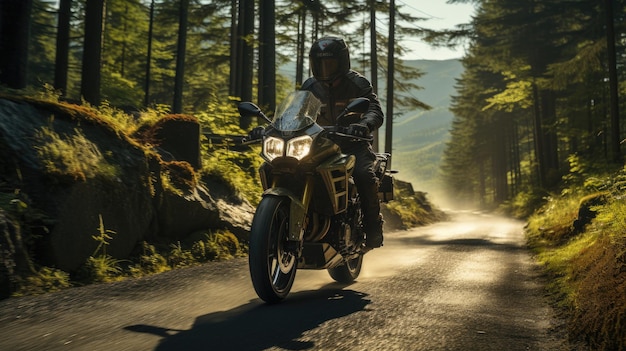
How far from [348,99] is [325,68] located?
0.48 meters

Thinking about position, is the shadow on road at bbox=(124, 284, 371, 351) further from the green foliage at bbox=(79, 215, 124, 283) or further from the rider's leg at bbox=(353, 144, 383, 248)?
the green foliage at bbox=(79, 215, 124, 283)

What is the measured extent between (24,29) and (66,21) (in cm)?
896

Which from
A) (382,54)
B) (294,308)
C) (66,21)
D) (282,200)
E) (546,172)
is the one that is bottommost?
(294,308)

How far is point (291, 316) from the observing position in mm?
4008

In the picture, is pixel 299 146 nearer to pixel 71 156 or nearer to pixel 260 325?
pixel 260 325

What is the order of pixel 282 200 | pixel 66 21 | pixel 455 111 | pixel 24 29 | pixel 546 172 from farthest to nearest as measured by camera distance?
pixel 455 111
pixel 546 172
pixel 66 21
pixel 24 29
pixel 282 200

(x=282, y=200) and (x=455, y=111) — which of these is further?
(x=455, y=111)

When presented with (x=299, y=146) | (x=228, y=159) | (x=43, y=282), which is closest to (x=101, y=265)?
(x=43, y=282)

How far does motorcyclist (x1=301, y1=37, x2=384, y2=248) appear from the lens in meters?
5.75

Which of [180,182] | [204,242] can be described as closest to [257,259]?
[204,242]

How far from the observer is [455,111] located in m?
46.5

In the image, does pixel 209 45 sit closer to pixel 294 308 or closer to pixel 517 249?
pixel 517 249

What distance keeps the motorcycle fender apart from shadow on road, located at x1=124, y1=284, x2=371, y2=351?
0.61 meters

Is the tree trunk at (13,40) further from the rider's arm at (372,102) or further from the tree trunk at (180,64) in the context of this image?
the tree trunk at (180,64)
